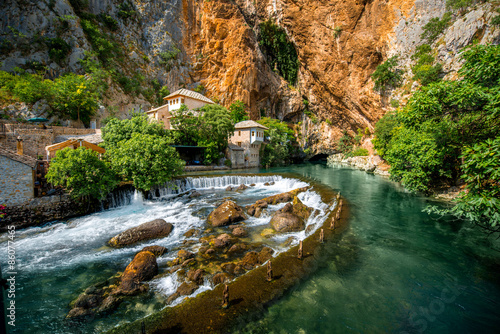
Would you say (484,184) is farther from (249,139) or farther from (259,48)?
(259,48)

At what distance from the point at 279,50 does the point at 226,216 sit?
161 feet

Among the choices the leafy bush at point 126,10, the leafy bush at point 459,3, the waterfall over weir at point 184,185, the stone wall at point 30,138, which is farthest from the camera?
the leafy bush at point 126,10

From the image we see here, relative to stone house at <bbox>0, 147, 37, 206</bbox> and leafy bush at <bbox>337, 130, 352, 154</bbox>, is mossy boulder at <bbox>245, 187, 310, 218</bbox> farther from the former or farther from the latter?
leafy bush at <bbox>337, 130, 352, 154</bbox>

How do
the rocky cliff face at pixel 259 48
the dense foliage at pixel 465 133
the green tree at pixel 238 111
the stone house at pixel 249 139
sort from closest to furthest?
1. the dense foliage at pixel 465 133
2. the rocky cliff face at pixel 259 48
3. the stone house at pixel 249 139
4. the green tree at pixel 238 111

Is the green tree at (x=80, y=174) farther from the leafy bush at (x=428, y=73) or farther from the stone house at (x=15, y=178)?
the leafy bush at (x=428, y=73)

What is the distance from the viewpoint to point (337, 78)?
122 feet

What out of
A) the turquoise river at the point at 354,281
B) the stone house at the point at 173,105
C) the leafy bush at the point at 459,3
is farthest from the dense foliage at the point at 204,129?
the leafy bush at the point at 459,3

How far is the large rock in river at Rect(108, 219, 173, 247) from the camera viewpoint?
30.7 feet

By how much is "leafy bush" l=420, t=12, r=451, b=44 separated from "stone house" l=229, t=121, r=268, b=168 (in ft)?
75.5

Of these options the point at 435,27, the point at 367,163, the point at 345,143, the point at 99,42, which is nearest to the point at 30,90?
the point at 99,42

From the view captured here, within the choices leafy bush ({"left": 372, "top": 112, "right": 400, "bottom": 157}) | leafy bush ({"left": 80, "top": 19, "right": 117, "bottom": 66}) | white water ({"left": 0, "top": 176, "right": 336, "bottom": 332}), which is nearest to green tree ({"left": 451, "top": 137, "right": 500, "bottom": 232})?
white water ({"left": 0, "top": 176, "right": 336, "bottom": 332})

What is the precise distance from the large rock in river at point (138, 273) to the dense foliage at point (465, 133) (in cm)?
952

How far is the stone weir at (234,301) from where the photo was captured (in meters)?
4.60

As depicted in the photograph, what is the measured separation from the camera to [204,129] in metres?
27.5
